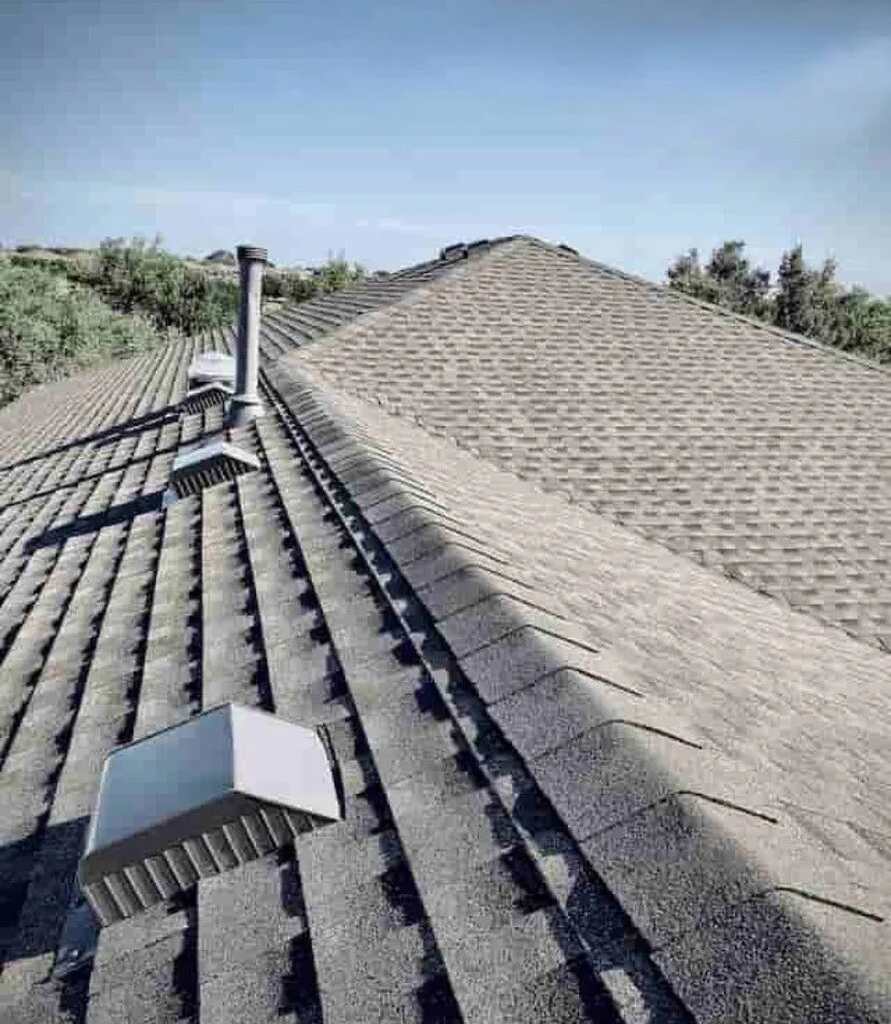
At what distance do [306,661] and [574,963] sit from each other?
7.16 feet

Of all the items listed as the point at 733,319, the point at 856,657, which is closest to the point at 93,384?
the point at 733,319

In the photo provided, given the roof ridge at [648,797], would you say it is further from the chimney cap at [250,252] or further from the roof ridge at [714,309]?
the roof ridge at [714,309]

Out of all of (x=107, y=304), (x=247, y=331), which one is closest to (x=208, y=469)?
(x=247, y=331)

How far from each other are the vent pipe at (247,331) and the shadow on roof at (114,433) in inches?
99.2

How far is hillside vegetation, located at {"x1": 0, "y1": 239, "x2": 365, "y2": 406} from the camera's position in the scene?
28.6 m

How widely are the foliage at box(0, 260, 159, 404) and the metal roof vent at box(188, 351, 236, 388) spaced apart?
19.6 m

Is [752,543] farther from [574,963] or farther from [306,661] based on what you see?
[574,963]

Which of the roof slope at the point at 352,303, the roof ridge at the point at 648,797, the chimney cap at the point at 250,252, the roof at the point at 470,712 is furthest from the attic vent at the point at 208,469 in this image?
the roof slope at the point at 352,303

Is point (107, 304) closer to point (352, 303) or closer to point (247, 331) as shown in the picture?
point (352, 303)

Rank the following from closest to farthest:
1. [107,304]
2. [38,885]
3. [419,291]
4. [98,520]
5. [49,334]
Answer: [38,885], [98,520], [419,291], [49,334], [107,304]

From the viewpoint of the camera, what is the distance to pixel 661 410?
997cm

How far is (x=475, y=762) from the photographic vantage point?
8.75ft

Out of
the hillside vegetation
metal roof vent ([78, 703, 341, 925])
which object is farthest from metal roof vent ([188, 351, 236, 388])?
the hillside vegetation

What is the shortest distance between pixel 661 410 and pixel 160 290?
4889 cm
